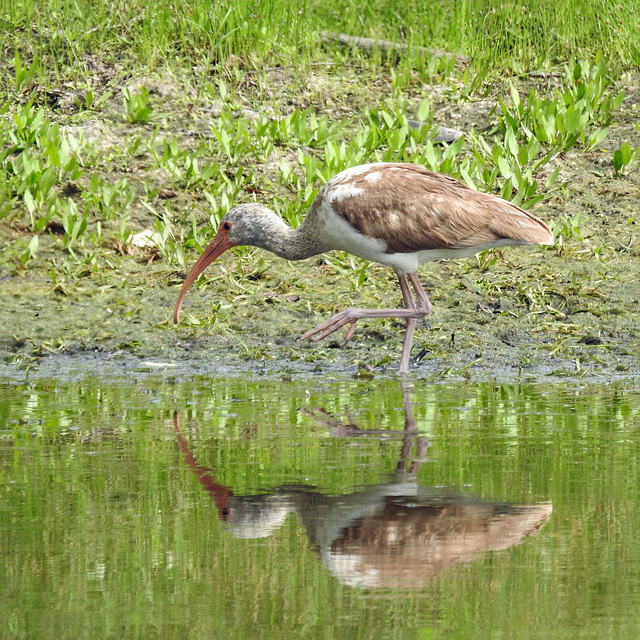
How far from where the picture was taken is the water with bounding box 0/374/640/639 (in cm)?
291

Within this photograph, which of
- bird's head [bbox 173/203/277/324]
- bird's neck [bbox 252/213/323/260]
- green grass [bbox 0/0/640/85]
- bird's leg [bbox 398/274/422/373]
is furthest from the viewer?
green grass [bbox 0/0/640/85]

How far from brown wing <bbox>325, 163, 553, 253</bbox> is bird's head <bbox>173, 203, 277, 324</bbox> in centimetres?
76

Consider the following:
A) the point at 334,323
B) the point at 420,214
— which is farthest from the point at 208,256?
the point at 420,214

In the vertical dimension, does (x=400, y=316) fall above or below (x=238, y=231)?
below

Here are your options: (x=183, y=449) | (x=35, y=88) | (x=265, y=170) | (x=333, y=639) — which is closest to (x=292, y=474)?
(x=183, y=449)

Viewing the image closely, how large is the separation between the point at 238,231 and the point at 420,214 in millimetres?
1446

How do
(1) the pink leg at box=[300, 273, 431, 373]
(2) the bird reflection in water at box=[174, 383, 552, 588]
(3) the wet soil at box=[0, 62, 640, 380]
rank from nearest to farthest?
(2) the bird reflection in water at box=[174, 383, 552, 588] → (1) the pink leg at box=[300, 273, 431, 373] → (3) the wet soil at box=[0, 62, 640, 380]

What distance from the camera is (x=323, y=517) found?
3.78 meters

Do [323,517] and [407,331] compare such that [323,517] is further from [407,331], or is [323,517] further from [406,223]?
[406,223]

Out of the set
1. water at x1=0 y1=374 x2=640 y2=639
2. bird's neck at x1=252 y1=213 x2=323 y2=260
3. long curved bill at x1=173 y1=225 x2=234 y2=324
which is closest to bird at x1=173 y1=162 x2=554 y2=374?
bird's neck at x1=252 y1=213 x2=323 y2=260

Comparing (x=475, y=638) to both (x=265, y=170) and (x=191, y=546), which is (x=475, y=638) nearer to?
(x=191, y=546)

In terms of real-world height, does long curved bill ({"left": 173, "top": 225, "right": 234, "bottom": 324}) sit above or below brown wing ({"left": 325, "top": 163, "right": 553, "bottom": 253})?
below

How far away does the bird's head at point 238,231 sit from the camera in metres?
8.06

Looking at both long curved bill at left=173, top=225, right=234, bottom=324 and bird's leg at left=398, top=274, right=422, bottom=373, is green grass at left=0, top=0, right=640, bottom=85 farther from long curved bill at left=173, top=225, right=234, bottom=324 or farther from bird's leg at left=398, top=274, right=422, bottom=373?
bird's leg at left=398, top=274, right=422, bottom=373
